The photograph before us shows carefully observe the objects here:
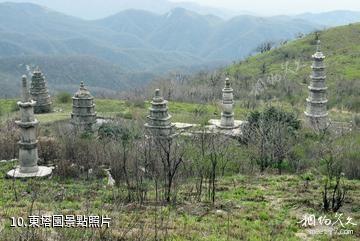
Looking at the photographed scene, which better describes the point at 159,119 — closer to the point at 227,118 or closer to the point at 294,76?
the point at 227,118

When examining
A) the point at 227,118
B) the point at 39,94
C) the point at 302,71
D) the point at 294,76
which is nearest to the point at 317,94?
the point at 227,118

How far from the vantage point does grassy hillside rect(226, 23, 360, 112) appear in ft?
212

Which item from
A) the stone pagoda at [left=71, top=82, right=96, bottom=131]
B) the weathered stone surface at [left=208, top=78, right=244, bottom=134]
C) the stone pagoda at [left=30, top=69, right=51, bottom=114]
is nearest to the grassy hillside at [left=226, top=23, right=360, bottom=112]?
the weathered stone surface at [left=208, top=78, right=244, bottom=134]

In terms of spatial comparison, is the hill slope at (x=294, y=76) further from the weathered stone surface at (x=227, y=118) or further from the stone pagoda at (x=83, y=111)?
the stone pagoda at (x=83, y=111)

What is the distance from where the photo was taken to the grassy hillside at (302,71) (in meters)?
64.7

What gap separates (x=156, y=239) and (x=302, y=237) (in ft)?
15.1

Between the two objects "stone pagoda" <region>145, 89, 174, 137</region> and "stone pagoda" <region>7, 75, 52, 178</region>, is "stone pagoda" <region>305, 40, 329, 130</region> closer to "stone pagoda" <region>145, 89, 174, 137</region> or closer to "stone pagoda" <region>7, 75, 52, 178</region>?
"stone pagoda" <region>145, 89, 174, 137</region>

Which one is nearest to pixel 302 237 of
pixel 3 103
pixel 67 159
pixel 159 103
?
pixel 67 159

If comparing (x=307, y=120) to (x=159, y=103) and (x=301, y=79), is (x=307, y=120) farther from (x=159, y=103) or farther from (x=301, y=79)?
(x=301, y=79)

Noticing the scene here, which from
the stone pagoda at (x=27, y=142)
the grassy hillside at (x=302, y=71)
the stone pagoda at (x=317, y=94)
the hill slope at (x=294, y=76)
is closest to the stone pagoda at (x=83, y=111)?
the stone pagoda at (x=27, y=142)

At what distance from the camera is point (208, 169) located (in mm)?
25312

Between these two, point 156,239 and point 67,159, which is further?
point 67,159

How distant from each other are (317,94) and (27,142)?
75.9ft

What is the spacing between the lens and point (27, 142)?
2525 centimetres
